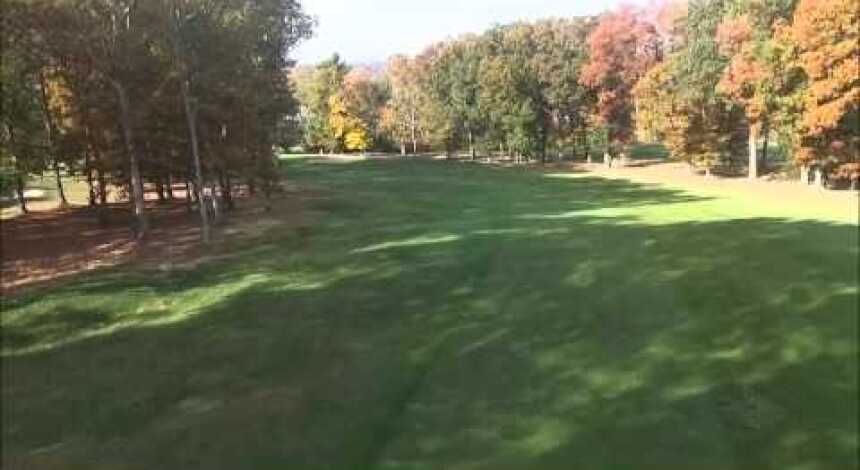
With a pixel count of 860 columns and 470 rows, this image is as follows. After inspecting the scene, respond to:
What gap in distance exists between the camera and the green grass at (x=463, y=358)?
34.7 feet

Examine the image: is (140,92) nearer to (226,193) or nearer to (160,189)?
(226,193)

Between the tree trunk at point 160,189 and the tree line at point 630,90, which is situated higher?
the tree line at point 630,90

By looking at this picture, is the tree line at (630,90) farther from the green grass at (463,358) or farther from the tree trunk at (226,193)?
the tree trunk at (226,193)

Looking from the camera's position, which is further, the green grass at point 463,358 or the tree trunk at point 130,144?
the tree trunk at point 130,144

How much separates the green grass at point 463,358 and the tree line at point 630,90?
61.6 ft

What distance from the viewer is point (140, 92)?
31719 mm

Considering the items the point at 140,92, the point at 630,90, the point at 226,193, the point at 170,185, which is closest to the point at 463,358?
the point at 140,92

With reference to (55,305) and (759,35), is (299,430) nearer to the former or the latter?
(55,305)

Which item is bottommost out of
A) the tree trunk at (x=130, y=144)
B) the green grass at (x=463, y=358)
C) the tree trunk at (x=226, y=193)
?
the green grass at (x=463, y=358)

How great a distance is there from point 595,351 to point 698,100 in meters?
49.3

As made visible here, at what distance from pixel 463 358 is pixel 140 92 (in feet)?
73.9

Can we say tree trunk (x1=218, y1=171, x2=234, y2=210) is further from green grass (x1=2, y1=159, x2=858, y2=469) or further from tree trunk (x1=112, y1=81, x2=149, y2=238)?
green grass (x1=2, y1=159, x2=858, y2=469)

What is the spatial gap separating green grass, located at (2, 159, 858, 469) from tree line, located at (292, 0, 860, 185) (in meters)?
18.8

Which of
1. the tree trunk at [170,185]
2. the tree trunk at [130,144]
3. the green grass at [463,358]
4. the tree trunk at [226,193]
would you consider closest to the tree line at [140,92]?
the tree trunk at [130,144]
